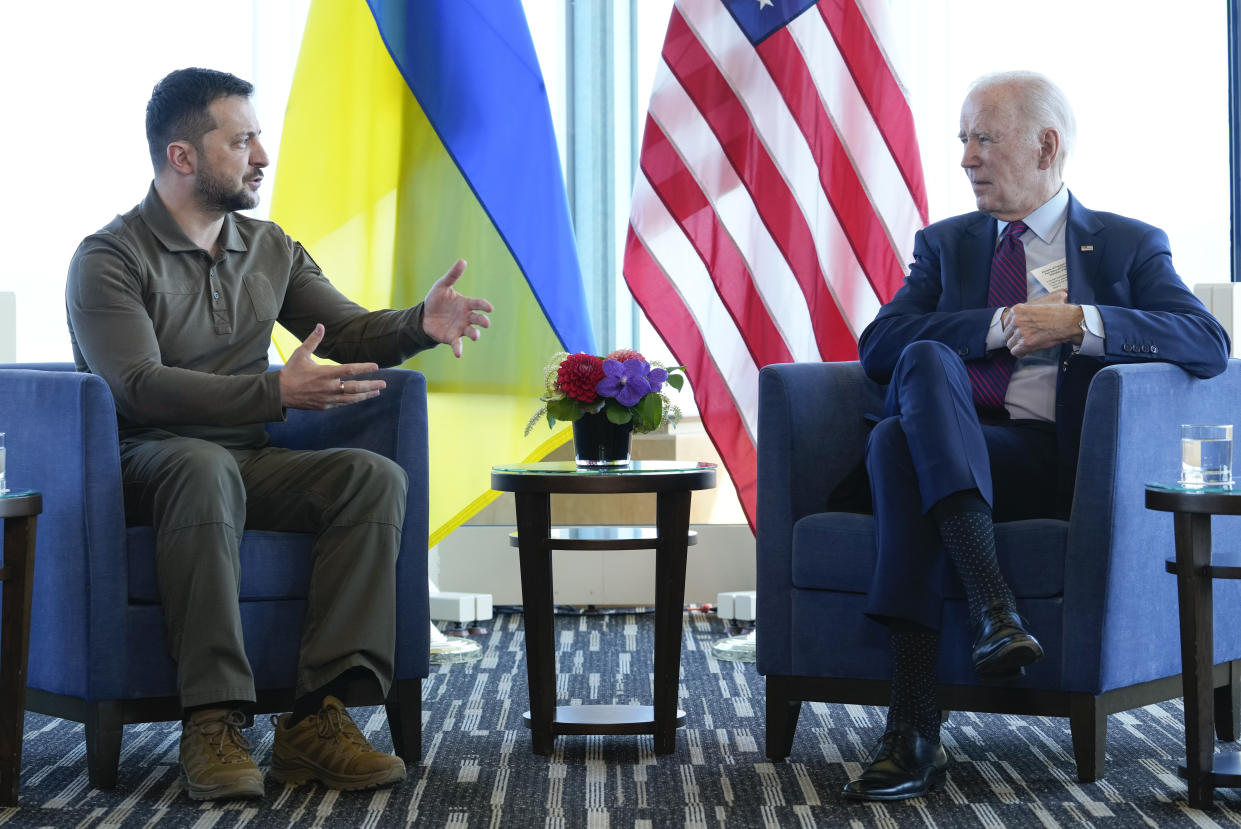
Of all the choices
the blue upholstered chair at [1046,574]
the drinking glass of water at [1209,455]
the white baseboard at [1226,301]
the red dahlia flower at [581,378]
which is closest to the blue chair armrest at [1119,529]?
the blue upholstered chair at [1046,574]

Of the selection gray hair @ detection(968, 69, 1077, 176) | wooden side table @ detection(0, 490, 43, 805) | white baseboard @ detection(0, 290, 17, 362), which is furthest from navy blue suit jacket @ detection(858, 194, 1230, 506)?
white baseboard @ detection(0, 290, 17, 362)

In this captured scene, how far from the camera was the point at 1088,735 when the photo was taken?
2.15 metres

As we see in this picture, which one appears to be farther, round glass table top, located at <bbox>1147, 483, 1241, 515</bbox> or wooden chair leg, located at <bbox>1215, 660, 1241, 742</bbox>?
wooden chair leg, located at <bbox>1215, 660, 1241, 742</bbox>

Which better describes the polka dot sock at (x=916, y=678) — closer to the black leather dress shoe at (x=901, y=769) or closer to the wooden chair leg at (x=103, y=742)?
the black leather dress shoe at (x=901, y=769)

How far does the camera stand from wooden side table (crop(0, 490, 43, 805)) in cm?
205

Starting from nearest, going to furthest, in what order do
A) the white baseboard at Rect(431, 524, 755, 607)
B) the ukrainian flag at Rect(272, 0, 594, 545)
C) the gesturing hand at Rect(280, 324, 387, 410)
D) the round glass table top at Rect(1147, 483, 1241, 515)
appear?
the round glass table top at Rect(1147, 483, 1241, 515)
the gesturing hand at Rect(280, 324, 387, 410)
the ukrainian flag at Rect(272, 0, 594, 545)
the white baseboard at Rect(431, 524, 755, 607)

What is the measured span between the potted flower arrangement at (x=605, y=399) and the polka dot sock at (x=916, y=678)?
0.66 m

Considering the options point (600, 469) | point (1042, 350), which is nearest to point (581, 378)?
point (600, 469)

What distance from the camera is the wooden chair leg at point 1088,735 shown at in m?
2.15

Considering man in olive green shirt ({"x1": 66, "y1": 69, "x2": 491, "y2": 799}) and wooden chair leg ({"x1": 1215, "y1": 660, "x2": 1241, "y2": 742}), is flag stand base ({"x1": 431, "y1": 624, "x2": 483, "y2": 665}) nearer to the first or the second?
man in olive green shirt ({"x1": 66, "y1": 69, "x2": 491, "y2": 799})

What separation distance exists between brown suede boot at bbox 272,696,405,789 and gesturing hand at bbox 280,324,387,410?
51 cm

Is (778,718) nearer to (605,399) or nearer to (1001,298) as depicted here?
(605,399)

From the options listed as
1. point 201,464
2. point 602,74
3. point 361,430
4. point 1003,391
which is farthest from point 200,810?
point 602,74

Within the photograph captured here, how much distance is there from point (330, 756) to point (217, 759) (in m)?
0.18
